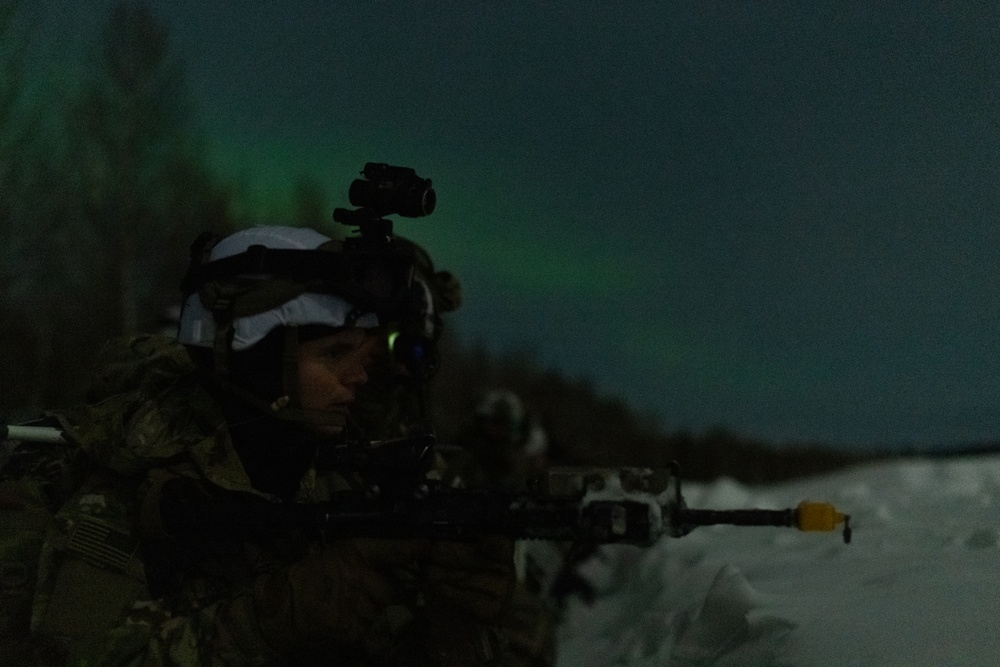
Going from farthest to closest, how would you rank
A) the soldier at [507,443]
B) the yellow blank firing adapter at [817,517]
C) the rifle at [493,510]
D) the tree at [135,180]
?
1. the tree at [135,180]
2. the soldier at [507,443]
3. the rifle at [493,510]
4. the yellow blank firing adapter at [817,517]

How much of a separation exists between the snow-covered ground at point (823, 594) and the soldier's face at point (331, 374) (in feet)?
5.55

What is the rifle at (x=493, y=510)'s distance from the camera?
2699 millimetres

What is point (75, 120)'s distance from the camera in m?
21.1

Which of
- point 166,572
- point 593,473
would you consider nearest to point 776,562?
point 593,473

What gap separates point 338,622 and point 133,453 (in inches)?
31.1

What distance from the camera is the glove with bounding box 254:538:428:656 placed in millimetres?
2859

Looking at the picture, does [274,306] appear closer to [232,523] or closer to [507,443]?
[232,523]

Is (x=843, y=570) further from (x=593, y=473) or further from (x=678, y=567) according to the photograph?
(x=593, y=473)

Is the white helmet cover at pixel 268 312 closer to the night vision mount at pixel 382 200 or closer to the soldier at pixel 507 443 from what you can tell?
the night vision mount at pixel 382 200

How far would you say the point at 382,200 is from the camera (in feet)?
11.2

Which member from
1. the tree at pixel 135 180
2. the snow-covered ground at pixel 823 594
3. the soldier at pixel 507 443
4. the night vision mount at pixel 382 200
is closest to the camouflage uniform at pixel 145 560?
the night vision mount at pixel 382 200

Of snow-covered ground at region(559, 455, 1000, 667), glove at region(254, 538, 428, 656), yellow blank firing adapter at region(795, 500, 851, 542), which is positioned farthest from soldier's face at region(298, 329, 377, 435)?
snow-covered ground at region(559, 455, 1000, 667)

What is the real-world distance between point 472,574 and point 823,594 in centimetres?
190

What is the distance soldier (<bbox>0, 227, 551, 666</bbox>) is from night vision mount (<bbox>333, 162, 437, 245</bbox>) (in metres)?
0.14
